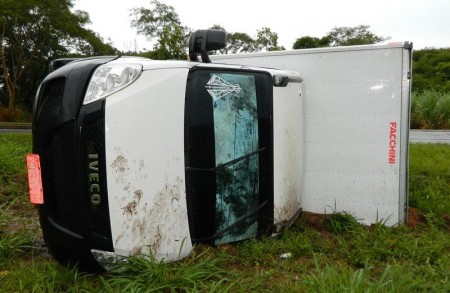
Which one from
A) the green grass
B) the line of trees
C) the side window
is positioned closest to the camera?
the side window

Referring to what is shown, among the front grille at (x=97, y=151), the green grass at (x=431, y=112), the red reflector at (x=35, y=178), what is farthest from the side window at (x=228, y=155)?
the green grass at (x=431, y=112)

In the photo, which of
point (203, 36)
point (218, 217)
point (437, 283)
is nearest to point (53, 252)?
point (218, 217)


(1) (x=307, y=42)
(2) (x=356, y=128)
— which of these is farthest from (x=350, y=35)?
(2) (x=356, y=128)

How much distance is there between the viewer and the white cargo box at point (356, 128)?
12.0 feet

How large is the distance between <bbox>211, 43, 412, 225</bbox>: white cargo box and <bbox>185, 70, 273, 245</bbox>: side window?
3.50 ft

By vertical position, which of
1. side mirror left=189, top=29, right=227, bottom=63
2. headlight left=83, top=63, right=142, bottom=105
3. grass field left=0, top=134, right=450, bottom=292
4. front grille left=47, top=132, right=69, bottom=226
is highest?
side mirror left=189, top=29, right=227, bottom=63

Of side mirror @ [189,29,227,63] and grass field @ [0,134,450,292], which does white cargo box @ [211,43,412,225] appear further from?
side mirror @ [189,29,227,63]

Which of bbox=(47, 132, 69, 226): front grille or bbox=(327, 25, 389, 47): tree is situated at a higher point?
bbox=(327, 25, 389, 47): tree

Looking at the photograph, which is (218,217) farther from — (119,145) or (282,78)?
(282,78)

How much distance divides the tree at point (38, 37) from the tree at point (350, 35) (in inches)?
933

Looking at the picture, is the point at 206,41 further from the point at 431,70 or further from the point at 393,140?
the point at 431,70

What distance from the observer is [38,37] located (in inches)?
977

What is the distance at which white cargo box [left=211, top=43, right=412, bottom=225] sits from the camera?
367 centimetres

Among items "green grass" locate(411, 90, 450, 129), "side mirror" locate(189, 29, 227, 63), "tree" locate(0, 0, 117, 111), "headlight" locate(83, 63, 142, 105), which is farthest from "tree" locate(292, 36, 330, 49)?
"headlight" locate(83, 63, 142, 105)
